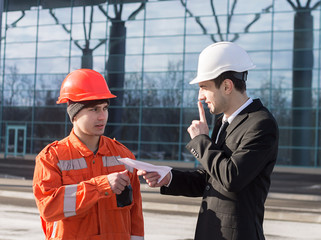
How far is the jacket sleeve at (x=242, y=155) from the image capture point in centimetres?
304

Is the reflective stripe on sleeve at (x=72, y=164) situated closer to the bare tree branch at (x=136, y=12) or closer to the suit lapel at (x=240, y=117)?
the suit lapel at (x=240, y=117)

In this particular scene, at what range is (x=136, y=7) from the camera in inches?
1494

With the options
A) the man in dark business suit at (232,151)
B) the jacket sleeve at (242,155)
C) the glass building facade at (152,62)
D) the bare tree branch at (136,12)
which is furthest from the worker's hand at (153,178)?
the bare tree branch at (136,12)

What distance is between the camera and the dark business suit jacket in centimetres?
306

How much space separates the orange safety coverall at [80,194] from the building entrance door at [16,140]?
37685 mm

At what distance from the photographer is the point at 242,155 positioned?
305 centimetres

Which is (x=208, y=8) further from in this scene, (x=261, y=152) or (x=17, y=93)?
(x=261, y=152)

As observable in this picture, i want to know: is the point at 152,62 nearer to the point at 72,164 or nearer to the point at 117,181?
the point at 72,164

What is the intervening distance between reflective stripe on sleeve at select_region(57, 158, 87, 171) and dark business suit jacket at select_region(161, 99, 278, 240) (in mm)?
706

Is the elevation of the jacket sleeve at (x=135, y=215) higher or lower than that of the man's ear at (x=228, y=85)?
lower

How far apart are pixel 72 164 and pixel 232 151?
3.32ft

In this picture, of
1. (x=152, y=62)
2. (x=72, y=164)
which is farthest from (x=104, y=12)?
(x=72, y=164)

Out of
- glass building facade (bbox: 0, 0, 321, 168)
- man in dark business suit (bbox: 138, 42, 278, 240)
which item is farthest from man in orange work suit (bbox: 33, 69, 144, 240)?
glass building facade (bbox: 0, 0, 321, 168)

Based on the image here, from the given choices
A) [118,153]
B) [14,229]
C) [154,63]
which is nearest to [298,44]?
[154,63]
